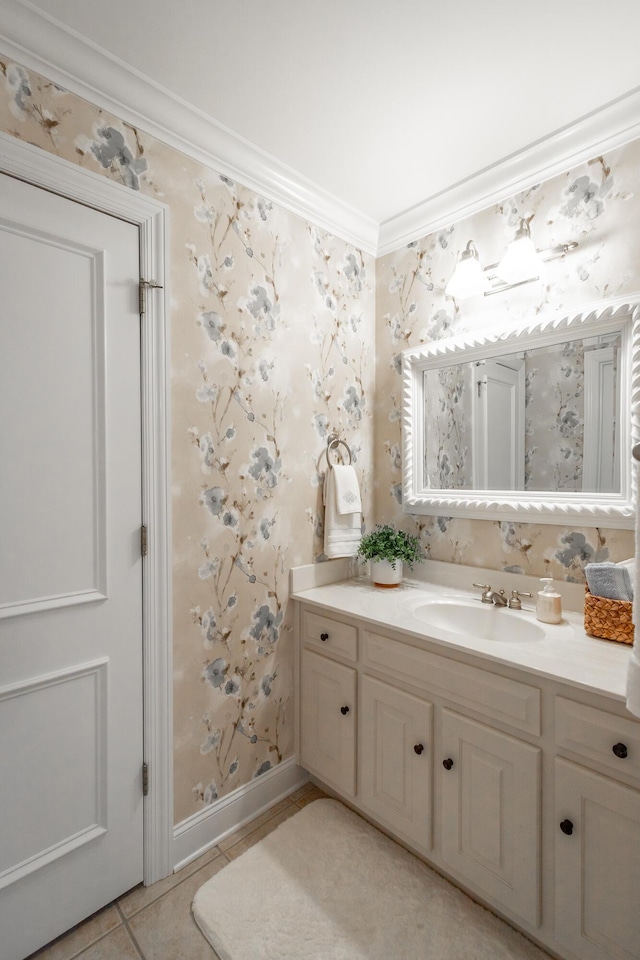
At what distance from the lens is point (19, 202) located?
119cm

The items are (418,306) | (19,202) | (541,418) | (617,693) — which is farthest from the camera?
(418,306)

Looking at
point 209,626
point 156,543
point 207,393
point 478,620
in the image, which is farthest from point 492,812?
point 207,393

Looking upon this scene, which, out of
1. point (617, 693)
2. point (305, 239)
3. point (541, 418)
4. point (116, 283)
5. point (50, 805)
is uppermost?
point (305, 239)

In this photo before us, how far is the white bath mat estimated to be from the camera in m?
1.26

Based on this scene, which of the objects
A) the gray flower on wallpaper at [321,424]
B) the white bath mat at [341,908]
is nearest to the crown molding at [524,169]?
the gray flower on wallpaper at [321,424]

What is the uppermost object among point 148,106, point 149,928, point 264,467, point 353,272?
point 148,106

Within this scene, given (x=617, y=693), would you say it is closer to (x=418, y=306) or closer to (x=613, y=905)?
(x=613, y=905)

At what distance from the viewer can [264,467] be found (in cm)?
177

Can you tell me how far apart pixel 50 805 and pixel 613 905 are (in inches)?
56.7

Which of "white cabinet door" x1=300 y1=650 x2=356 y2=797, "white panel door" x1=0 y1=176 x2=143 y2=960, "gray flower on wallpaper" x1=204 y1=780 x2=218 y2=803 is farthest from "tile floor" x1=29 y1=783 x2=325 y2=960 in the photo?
"white cabinet door" x1=300 y1=650 x2=356 y2=797

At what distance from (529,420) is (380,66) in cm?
121

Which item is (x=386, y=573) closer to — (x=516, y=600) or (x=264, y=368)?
(x=516, y=600)

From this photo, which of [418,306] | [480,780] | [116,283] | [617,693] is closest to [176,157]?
[116,283]

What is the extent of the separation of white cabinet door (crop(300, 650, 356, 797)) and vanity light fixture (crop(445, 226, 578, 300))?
5.00 ft
